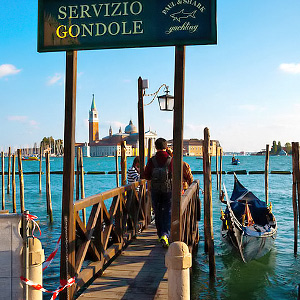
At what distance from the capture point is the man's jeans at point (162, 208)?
485 cm

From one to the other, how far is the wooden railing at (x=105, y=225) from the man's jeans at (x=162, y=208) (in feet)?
1.56

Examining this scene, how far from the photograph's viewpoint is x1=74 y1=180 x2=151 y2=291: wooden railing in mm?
3689

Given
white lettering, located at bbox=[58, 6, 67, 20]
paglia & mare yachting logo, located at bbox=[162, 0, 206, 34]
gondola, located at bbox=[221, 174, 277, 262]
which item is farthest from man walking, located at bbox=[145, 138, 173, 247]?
gondola, located at bbox=[221, 174, 277, 262]

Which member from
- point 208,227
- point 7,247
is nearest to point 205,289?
point 208,227

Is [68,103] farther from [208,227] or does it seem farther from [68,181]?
[208,227]

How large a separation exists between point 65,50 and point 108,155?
129m

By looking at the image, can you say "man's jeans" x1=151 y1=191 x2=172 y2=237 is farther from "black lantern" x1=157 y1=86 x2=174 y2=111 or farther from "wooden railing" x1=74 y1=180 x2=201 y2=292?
"black lantern" x1=157 y1=86 x2=174 y2=111

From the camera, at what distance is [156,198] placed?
16.0ft

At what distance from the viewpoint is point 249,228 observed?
7.89m

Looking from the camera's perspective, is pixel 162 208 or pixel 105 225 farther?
pixel 162 208

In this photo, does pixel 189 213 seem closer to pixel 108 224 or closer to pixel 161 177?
pixel 161 177

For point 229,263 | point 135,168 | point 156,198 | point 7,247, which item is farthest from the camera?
point 229,263

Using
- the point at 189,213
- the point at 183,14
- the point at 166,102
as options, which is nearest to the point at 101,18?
the point at 183,14

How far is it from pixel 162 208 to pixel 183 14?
2.50 metres
